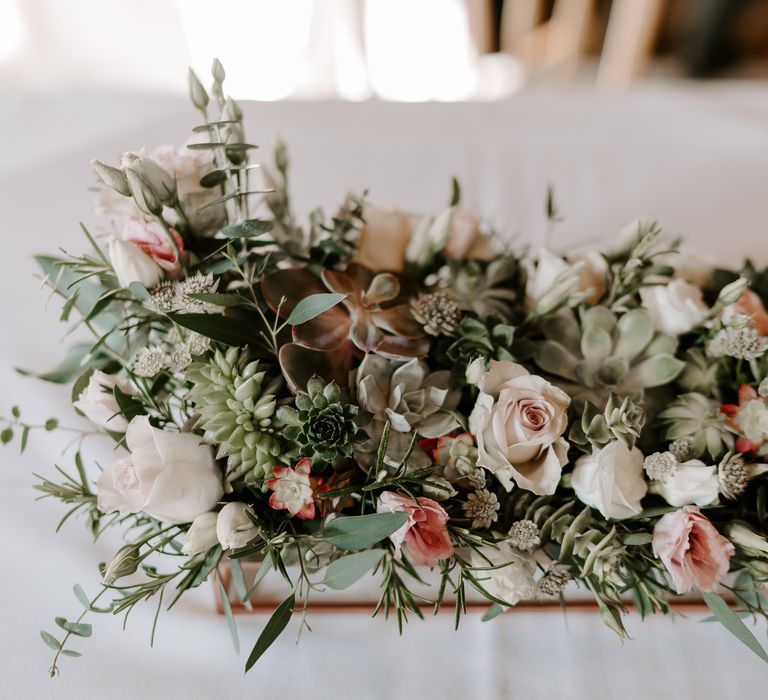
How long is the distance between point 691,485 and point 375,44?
1.52 meters

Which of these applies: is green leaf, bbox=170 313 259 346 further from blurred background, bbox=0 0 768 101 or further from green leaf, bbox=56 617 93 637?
blurred background, bbox=0 0 768 101

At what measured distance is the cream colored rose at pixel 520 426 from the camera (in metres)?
0.52

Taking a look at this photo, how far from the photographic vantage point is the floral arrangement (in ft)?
1.69

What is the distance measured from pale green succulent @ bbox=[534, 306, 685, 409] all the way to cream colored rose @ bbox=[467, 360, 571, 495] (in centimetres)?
9

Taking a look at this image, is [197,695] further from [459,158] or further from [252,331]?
[459,158]

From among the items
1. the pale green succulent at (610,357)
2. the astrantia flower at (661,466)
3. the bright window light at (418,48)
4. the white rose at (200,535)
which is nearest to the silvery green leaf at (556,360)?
the pale green succulent at (610,357)

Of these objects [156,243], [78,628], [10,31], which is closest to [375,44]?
[10,31]

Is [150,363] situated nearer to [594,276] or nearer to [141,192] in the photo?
[141,192]

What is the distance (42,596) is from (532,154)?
888 millimetres

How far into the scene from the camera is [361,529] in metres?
0.51

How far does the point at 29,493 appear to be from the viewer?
0.77m

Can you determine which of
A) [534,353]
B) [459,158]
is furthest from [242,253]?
[459,158]

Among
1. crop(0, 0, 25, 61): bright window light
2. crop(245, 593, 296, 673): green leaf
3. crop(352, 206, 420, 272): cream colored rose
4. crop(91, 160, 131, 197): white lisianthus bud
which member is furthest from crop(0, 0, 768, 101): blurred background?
crop(245, 593, 296, 673): green leaf

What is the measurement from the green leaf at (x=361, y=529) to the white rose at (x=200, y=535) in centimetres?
9
